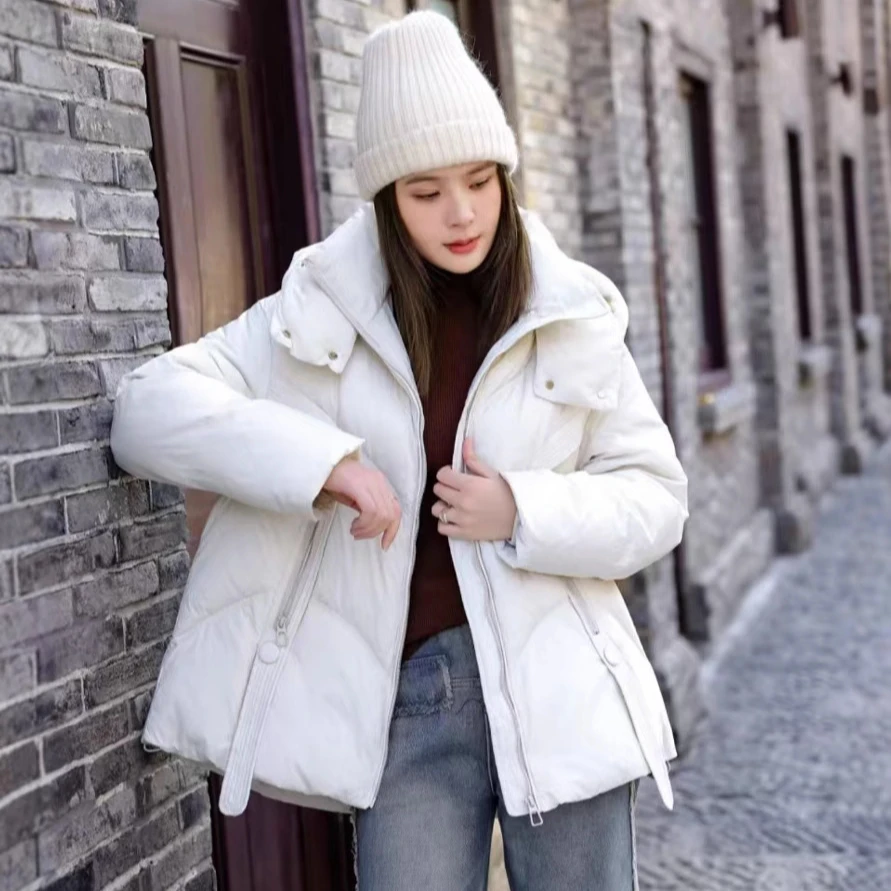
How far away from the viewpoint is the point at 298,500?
6.46 feet

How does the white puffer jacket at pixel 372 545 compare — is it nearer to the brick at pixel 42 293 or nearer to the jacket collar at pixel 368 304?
the jacket collar at pixel 368 304

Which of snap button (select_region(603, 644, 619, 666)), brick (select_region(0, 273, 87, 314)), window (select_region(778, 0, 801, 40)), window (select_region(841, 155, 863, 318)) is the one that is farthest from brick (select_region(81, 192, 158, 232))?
window (select_region(841, 155, 863, 318))

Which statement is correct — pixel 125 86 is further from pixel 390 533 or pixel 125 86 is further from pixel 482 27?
pixel 482 27

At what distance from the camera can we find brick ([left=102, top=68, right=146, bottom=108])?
8.13 feet

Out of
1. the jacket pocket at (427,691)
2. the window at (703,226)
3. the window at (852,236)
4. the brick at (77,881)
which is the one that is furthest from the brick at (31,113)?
the window at (852,236)

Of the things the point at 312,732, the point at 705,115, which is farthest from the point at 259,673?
the point at 705,115

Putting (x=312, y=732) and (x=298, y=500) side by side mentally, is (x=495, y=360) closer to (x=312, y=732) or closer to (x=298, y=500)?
(x=298, y=500)

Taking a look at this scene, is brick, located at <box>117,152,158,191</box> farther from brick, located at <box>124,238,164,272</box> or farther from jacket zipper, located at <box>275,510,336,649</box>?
jacket zipper, located at <box>275,510,336,649</box>

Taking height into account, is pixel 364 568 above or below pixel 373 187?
below

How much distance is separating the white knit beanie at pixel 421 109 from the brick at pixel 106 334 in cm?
57

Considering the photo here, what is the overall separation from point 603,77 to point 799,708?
2971mm

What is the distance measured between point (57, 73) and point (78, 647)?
0.98 m

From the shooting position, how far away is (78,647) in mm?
2350

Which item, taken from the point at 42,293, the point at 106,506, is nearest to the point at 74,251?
the point at 42,293
